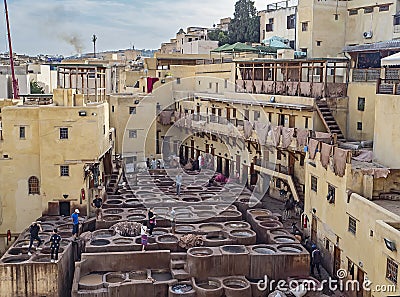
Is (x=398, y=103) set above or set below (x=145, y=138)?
above

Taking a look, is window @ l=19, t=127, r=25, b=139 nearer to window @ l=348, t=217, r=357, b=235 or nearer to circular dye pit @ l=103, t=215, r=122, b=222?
circular dye pit @ l=103, t=215, r=122, b=222

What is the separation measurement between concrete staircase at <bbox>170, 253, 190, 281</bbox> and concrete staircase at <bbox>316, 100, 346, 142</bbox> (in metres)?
13.6

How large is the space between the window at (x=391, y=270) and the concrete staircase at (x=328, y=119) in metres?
15.1

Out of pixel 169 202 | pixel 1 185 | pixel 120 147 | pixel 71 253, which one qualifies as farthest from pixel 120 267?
pixel 120 147

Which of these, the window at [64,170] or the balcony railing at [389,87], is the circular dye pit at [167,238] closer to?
the window at [64,170]

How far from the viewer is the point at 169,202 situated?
3416 cm

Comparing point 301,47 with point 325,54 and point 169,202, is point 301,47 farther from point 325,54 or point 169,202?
point 169,202

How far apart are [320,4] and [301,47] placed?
15.0ft

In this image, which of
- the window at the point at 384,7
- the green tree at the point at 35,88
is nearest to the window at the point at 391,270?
the window at the point at 384,7

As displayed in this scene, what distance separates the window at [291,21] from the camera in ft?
176

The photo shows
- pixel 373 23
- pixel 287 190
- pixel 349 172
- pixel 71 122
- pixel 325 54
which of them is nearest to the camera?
pixel 349 172

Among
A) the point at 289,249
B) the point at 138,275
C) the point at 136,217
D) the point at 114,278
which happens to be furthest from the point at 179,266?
the point at 136,217

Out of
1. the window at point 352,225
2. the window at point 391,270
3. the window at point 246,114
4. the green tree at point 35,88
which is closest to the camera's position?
the window at point 391,270

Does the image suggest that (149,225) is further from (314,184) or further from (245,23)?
(245,23)
